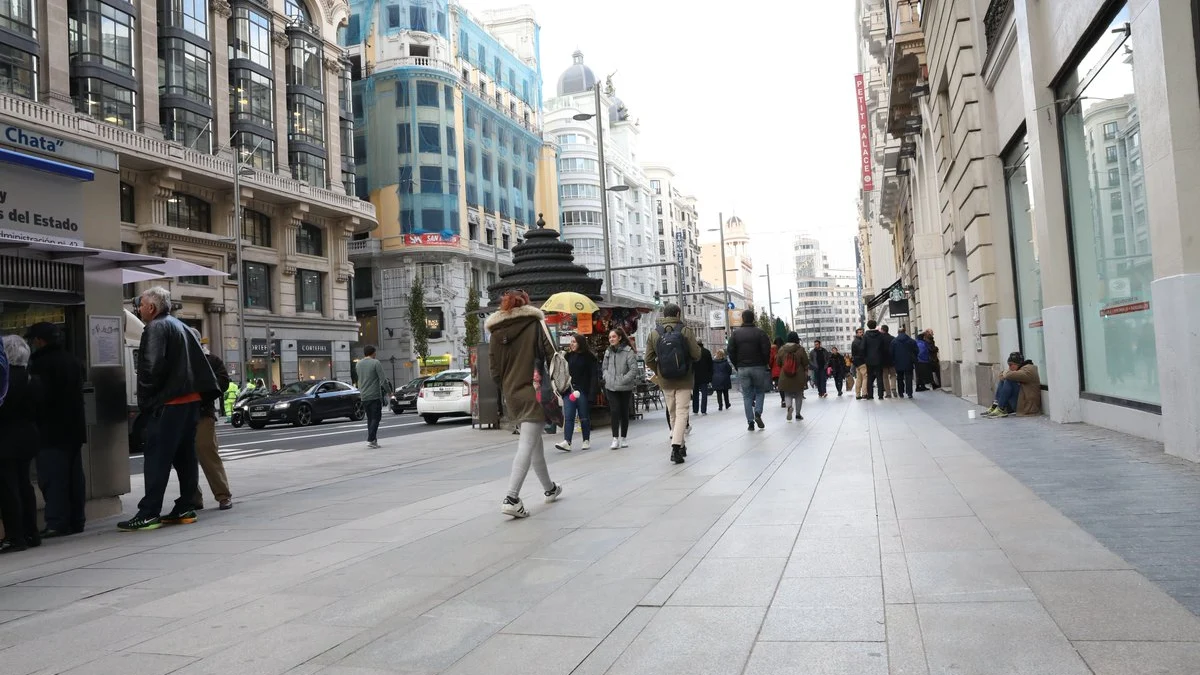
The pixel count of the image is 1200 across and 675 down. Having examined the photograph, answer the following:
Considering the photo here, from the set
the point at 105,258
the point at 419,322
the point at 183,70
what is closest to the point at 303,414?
the point at 105,258

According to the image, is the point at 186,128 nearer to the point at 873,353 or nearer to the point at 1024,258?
the point at 873,353

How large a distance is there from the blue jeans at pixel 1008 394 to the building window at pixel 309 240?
38.7m

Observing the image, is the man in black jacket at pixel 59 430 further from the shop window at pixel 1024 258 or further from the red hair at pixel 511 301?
the shop window at pixel 1024 258

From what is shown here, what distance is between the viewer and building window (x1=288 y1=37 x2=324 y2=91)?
45969 mm

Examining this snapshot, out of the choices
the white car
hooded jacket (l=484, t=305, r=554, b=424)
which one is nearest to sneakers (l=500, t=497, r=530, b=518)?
hooded jacket (l=484, t=305, r=554, b=424)

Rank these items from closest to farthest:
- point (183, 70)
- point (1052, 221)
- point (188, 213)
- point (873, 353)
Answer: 1. point (1052, 221)
2. point (873, 353)
3. point (183, 70)
4. point (188, 213)

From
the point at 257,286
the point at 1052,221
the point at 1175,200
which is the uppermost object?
the point at 257,286

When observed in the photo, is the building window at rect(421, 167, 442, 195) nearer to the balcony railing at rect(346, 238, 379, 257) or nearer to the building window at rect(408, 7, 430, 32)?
the balcony railing at rect(346, 238, 379, 257)

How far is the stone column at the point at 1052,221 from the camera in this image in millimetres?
10953

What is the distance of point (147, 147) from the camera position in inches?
1388

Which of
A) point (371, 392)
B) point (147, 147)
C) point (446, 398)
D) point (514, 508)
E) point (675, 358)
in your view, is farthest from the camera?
point (147, 147)

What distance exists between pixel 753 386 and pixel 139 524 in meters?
9.26

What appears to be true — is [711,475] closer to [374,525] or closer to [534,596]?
[374,525]

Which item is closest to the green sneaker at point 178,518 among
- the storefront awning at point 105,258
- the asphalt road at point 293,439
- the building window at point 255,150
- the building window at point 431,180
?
the storefront awning at point 105,258
